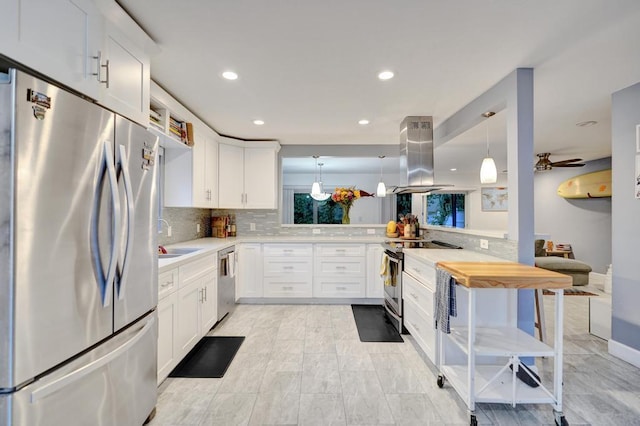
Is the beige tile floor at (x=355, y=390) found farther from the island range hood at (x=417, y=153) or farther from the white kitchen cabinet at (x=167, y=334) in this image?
the island range hood at (x=417, y=153)

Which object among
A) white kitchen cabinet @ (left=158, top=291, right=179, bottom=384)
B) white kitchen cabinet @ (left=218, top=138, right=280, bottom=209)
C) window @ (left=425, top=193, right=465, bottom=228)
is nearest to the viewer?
white kitchen cabinet @ (left=158, top=291, right=179, bottom=384)

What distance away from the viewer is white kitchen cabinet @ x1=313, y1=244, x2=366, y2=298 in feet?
13.3

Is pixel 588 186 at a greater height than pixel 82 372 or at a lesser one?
greater

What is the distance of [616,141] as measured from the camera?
2.63m

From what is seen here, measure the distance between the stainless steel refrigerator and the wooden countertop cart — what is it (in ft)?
6.25

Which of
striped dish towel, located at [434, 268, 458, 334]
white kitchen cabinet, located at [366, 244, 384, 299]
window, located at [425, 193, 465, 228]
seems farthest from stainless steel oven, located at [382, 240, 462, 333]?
window, located at [425, 193, 465, 228]

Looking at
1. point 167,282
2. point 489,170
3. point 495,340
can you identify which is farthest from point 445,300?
point 167,282

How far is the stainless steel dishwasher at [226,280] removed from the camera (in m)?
3.24

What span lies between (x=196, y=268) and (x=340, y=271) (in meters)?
2.04

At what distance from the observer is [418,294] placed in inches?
103

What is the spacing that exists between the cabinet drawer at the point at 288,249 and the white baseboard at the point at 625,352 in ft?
10.4

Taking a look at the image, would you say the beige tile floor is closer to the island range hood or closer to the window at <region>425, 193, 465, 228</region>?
the island range hood

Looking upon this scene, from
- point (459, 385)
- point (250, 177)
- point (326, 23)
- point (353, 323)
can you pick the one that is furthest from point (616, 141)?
point (250, 177)

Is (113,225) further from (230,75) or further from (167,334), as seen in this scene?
(230,75)
